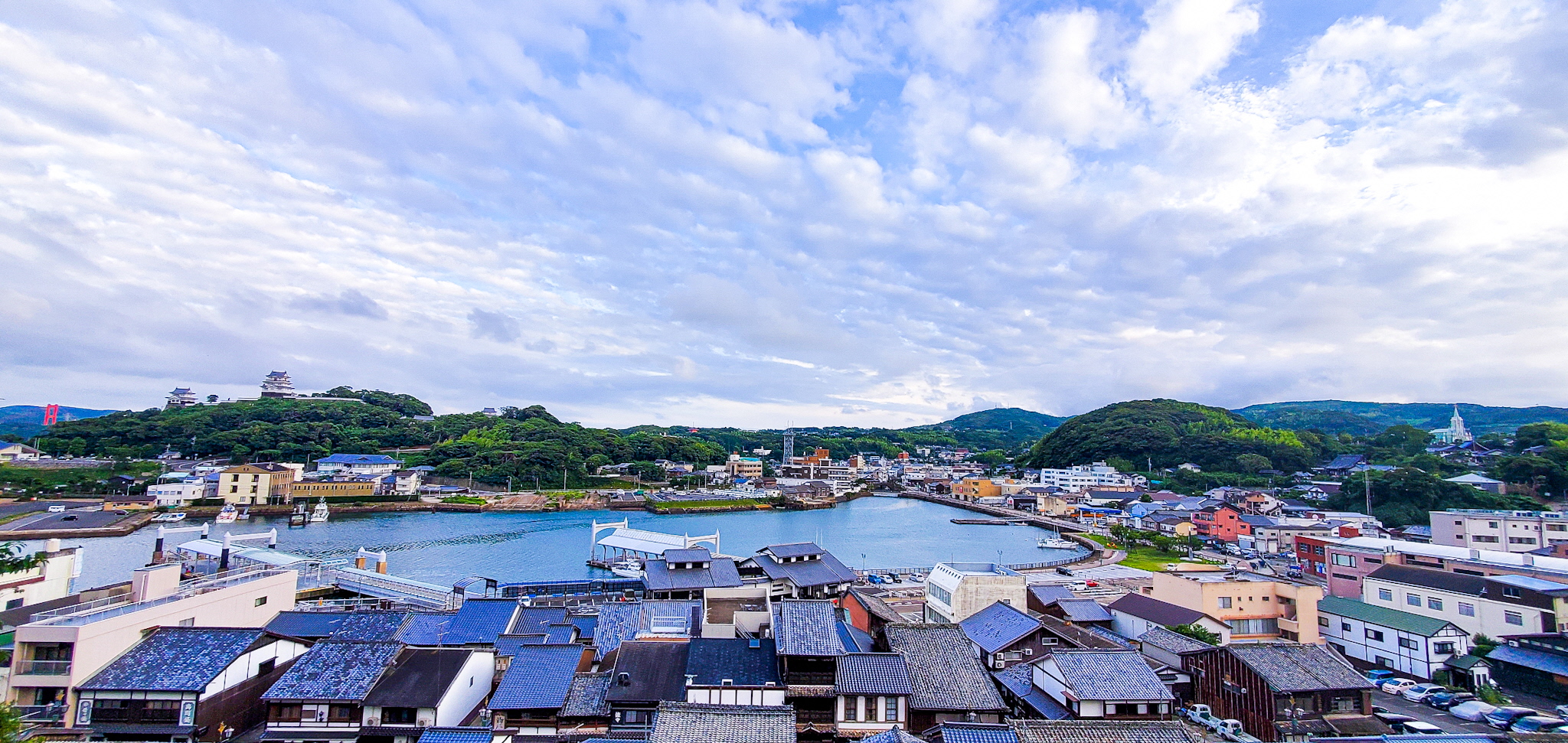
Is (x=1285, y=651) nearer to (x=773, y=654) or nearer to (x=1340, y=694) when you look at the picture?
(x=1340, y=694)

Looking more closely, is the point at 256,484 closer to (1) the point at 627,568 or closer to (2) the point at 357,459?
(2) the point at 357,459

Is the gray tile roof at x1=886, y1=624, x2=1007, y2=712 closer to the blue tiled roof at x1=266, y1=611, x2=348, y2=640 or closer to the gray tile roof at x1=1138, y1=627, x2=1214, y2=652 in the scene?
the gray tile roof at x1=1138, y1=627, x2=1214, y2=652

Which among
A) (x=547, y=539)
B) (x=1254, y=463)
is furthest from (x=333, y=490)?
(x=1254, y=463)

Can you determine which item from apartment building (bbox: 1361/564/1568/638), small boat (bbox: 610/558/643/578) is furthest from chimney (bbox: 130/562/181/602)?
apartment building (bbox: 1361/564/1568/638)

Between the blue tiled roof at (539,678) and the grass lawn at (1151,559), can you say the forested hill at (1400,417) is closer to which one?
the grass lawn at (1151,559)

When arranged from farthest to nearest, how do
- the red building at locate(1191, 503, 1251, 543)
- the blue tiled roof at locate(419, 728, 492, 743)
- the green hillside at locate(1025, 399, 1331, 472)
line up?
the green hillside at locate(1025, 399, 1331, 472) → the red building at locate(1191, 503, 1251, 543) → the blue tiled roof at locate(419, 728, 492, 743)

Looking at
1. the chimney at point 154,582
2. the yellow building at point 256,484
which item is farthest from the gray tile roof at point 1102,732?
the yellow building at point 256,484
